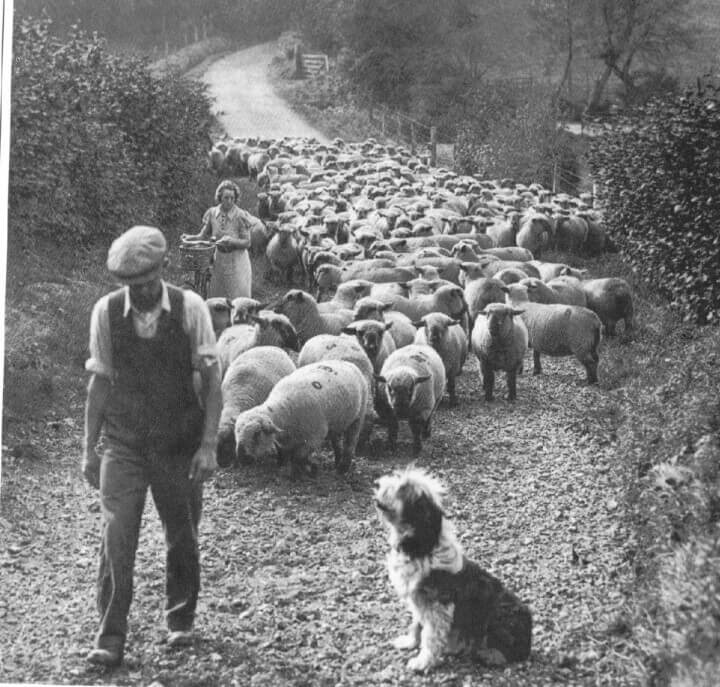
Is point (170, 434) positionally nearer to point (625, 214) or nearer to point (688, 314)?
point (688, 314)

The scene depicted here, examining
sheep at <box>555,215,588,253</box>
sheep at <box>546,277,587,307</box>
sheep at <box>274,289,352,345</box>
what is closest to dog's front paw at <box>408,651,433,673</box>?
sheep at <box>274,289,352,345</box>

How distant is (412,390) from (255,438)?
187 cm

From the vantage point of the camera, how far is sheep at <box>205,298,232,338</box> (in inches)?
434

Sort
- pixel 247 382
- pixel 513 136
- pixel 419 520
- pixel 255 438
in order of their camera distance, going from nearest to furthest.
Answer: pixel 419 520 → pixel 255 438 → pixel 247 382 → pixel 513 136

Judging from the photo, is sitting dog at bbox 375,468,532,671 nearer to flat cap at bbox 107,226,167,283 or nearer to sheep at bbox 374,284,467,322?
flat cap at bbox 107,226,167,283

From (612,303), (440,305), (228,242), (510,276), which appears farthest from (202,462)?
(510,276)

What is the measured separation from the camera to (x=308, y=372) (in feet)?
31.1

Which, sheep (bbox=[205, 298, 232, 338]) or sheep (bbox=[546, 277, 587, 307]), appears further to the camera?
sheep (bbox=[546, 277, 587, 307])

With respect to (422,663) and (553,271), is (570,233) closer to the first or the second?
(553,271)

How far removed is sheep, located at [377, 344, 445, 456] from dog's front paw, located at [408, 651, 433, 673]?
4.41 meters

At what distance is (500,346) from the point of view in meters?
11.7

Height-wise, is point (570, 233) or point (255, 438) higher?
point (255, 438)

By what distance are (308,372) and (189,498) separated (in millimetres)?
3878

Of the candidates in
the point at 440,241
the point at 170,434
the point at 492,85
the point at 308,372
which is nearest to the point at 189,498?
the point at 170,434
